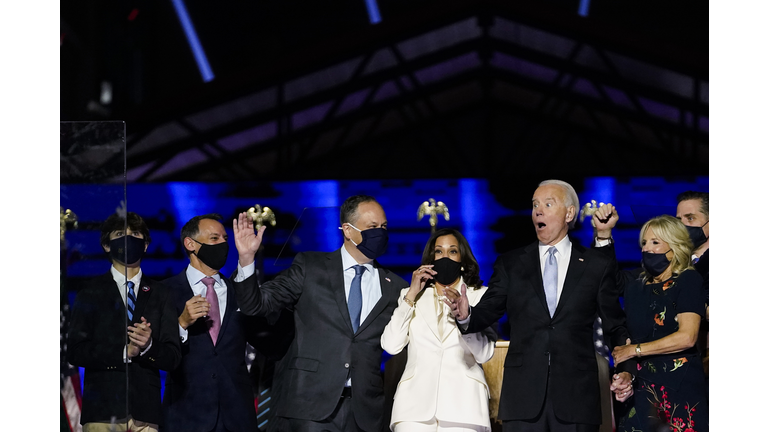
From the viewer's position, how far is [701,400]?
15.5ft

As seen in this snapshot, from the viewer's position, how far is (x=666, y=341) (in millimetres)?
4770

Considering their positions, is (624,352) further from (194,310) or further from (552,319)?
(194,310)

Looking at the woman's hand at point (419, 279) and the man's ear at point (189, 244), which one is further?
the man's ear at point (189, 244)

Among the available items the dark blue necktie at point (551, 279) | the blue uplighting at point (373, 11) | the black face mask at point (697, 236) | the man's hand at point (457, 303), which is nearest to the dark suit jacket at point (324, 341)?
the man's hand at point (457, 303)

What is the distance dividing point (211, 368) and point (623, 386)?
96.5 inches

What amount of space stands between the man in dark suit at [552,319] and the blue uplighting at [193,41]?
14.0 ft

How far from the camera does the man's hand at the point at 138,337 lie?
4828 mm

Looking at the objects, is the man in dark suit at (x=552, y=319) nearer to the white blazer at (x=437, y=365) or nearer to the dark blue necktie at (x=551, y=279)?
the dark blue necktie at (x=551, y=279)

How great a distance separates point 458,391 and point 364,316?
731mm

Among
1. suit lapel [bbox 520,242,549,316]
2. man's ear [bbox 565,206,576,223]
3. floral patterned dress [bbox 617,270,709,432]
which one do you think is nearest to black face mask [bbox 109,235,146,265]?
suit lapel [bbox 520,242,549,316]

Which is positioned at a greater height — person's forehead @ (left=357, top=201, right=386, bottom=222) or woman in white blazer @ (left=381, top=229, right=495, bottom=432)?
person's forehead @ (left=357, top=201, right=386, bottom=222)

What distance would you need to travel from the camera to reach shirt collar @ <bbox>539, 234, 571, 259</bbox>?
16.3ft

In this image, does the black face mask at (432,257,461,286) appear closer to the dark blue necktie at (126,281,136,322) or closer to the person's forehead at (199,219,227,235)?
the person's forehead at (199,219,227,235)

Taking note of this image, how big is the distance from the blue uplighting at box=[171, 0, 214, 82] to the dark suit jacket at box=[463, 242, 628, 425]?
436 cm
